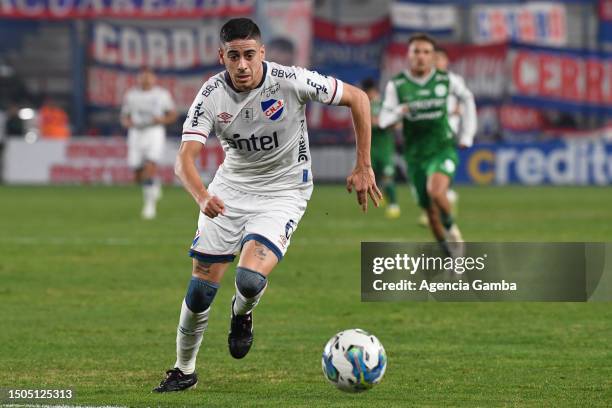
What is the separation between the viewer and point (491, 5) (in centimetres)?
4000

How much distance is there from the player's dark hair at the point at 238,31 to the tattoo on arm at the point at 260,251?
120cm

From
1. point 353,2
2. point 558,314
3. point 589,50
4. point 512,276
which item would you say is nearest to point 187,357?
point 512,276

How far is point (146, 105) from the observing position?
2352cm

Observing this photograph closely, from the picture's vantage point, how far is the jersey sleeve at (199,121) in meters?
8.00

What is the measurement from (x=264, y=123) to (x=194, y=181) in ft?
2.45

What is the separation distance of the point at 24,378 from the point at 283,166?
6.70ft

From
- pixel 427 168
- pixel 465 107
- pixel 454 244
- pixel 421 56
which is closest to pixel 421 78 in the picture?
pixel 421 56

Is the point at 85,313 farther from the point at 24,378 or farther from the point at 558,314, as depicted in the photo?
the point at 558,314

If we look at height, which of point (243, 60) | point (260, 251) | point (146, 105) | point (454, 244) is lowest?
point (454, 244)

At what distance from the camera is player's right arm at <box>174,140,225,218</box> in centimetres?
748

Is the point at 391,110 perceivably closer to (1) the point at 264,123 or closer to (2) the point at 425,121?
(2) the point at 425,121

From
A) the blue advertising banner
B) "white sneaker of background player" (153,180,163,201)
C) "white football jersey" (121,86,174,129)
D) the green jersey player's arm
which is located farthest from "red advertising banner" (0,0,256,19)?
the green jersey player's arm

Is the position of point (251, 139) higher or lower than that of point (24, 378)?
higher

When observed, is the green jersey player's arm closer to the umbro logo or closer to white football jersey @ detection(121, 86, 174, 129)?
the umbro logo
